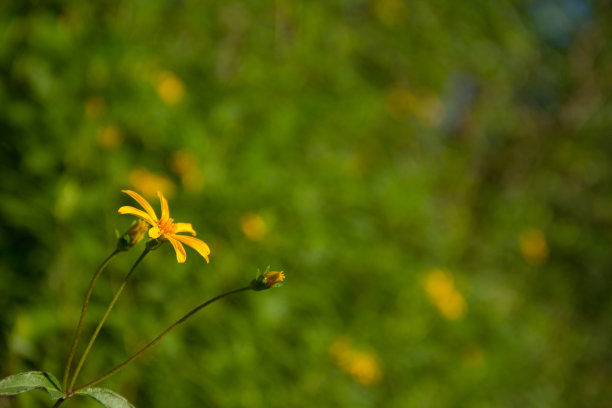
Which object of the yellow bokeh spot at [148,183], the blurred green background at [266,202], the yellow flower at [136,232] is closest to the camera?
the yellow flower at [136,232]

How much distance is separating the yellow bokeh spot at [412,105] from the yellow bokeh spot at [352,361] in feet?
5.78

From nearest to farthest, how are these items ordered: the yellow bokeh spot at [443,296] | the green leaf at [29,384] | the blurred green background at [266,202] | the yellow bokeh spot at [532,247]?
1. the green leaf at [29,384]
2. the blurred green background at [266,202]
3. the yellow bokeh spot at [443,296]
4. the yellow bokeh spot at [532,247]

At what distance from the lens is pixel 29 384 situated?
547 millimetres

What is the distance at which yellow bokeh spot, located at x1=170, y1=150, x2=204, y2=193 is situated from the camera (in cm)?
152

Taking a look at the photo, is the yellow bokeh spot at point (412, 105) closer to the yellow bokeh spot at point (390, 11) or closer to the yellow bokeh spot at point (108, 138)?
the yellow bokeh spot at point (390, 11)

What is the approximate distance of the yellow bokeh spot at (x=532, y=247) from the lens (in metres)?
3.61

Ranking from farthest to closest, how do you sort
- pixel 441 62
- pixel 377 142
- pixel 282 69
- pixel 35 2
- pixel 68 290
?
pixel 441 62
pixel 377 142
pixel 282 69
pixel 35 2
pixel 68 290

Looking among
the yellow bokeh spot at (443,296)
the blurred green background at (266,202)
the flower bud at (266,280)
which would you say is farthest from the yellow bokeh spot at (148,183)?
the yellow bokeh spot at (443,296)

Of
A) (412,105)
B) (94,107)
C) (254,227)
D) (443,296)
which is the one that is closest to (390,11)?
(412,105)

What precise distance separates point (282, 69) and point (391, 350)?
1.30 m

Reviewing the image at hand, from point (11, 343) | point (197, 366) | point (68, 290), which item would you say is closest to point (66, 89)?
point (68, 290)

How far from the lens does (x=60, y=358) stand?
1181 mm

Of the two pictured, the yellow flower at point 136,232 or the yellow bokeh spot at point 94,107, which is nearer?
the yellow flower at point 136,232

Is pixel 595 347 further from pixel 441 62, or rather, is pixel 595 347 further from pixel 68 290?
pixel 68 290
